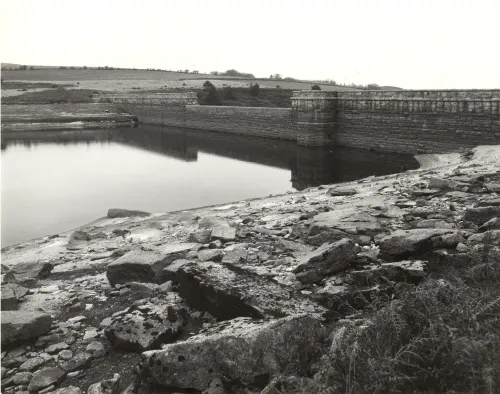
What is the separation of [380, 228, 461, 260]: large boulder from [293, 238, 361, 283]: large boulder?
0.34 meters

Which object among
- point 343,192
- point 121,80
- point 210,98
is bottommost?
point 343,192

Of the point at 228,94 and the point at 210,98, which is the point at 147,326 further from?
the point at 228,94

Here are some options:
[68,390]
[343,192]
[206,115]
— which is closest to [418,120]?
[343,192]

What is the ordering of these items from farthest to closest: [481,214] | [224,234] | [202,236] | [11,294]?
[202,236] < [224,234] < [481,214] < [11,294]

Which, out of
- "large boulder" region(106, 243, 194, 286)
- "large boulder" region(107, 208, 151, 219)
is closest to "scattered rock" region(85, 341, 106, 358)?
"large boulder" region(106, 243, 194, 286)

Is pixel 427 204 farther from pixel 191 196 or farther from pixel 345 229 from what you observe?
pixel 191 196

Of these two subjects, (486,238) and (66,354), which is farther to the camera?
(486,238)

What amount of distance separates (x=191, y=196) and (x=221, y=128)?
20358 millimetres

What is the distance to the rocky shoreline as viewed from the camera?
126 inches

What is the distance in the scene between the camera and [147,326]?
4047 mm

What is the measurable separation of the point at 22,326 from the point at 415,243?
144 inches

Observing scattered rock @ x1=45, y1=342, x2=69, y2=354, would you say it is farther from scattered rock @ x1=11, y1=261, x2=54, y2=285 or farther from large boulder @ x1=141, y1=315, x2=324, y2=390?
scattered rock @ x1=11, y1=261, x2=54, y2=285

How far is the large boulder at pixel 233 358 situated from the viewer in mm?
3164

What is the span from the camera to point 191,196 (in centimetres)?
1454
